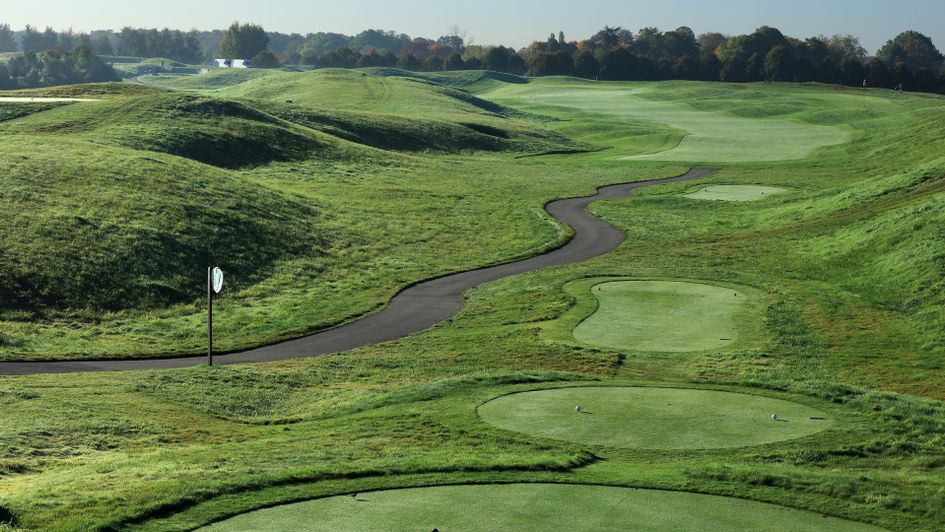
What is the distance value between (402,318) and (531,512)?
26980mm

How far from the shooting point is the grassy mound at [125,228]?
45219 millimetres

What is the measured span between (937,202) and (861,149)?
2482 inches

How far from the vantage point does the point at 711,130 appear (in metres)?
145

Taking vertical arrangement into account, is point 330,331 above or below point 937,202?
below

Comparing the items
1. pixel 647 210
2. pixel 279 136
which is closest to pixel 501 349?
pixel 647 210

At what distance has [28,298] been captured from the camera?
140ft

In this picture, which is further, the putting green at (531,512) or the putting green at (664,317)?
the putting green at (664,317)

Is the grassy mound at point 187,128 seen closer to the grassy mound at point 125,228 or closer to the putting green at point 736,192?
the grassy mound at point 125,228

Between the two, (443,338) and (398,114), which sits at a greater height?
(398,114)

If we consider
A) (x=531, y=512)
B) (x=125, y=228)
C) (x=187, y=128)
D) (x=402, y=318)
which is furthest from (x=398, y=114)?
(x=531, y=512)

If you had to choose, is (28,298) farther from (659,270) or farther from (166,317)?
(659,270)

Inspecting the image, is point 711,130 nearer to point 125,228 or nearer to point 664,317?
point 125,228

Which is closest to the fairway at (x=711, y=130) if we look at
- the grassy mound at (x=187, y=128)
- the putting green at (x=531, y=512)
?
the grassy mound at (x=187, y=128)

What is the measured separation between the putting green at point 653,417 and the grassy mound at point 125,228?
24.2 meters
